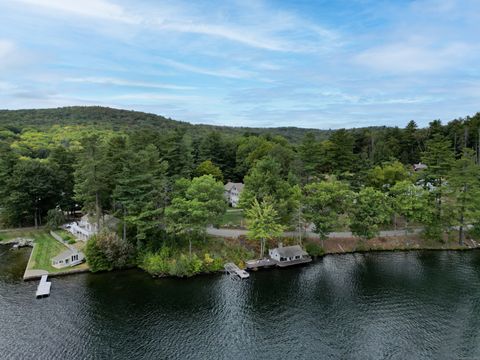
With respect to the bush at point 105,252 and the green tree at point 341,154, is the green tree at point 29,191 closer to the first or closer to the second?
the bush at point 105,252

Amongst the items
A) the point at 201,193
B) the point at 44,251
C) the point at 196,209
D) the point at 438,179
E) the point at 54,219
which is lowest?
the point at 44,251

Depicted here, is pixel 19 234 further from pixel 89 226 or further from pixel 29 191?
pixel 89 226

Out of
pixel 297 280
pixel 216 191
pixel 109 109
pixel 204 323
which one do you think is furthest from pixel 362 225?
pixel 109 109

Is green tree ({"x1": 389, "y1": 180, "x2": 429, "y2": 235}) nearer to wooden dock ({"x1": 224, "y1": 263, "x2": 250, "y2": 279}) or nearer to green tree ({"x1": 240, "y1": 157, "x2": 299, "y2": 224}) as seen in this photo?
green tree ({"x1": 240, "y1": 157, "x2": 299, "y2": 224})

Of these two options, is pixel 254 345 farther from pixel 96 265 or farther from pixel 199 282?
pixel 96 265

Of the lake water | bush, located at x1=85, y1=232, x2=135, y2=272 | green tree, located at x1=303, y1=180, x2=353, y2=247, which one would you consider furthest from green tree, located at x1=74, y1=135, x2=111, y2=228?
green tree, located at x1=303, y1=180, x2=353, y2=247

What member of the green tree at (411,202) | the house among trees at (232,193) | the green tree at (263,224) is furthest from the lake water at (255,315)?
the house among trees at (232,193)

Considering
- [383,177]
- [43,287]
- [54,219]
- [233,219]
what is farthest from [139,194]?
[383,177]
